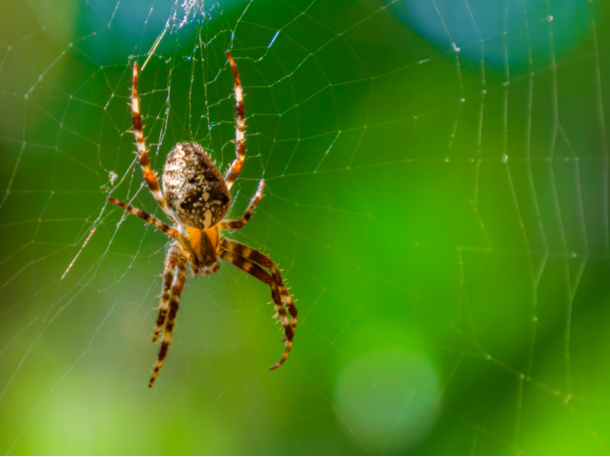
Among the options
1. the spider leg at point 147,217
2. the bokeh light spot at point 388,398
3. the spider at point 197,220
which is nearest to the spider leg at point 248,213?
the spider at point 197,220

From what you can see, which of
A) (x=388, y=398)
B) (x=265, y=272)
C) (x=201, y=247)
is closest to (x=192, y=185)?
(x=201, y=247)

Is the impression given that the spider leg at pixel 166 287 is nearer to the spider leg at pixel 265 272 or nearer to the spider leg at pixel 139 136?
the spider leg at pixel 265 272

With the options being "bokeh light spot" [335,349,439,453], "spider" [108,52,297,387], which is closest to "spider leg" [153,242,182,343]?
"spider" [108,52,297,387]

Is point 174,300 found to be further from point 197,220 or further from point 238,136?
point 238,136

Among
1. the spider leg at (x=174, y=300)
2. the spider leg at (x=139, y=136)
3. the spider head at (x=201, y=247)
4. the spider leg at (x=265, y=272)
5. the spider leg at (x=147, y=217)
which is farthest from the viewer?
the spider leg at (x=265, y=272)

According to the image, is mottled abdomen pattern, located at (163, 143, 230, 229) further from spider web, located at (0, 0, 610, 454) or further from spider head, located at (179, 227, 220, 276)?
spider web, located at (0, 0, 610, 454)

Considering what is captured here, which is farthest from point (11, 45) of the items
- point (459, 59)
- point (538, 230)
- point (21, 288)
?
point (538, 230)
